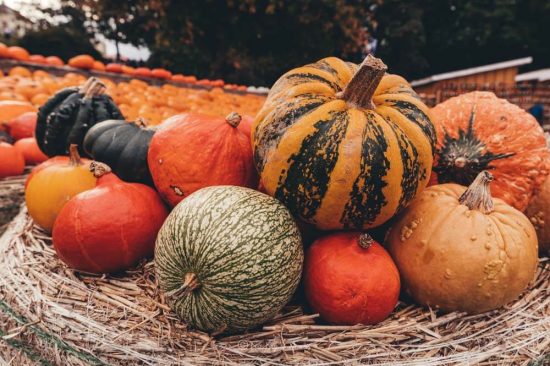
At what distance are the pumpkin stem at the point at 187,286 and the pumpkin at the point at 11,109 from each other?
3.69 meters

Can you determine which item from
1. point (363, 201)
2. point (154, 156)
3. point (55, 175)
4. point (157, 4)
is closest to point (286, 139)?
point (363, 201)

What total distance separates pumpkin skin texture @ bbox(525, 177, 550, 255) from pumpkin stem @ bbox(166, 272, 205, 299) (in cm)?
174

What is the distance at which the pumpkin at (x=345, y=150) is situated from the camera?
1329 millimetres

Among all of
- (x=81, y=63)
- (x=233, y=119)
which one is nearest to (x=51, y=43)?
(x=81, y=63)

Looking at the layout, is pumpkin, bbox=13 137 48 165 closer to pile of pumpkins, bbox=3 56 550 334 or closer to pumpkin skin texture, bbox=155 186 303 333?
pile of pumpkins, bbox=3 56 550 334

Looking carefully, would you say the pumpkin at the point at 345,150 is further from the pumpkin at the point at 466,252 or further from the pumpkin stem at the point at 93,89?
the pumpkin stem at the point at 93,89

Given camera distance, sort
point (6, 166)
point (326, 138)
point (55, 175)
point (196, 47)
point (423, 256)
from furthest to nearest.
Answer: point (196, 47) < point (6, 166) < point (55, 175) < point (423, 256) < point (326, 138)

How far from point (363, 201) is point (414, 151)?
0.26 meters

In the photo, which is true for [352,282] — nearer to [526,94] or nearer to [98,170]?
[98,170]

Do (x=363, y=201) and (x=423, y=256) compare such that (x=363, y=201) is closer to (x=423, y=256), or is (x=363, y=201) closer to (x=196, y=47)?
(x=423, y=256)

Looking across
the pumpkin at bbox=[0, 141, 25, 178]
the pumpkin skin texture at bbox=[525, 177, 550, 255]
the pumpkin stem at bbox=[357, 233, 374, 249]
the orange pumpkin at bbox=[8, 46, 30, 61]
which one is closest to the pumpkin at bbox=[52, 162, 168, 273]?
the pumpkin stem at bbox=[357, 233, 374, 249]

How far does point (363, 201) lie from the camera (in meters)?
1.38

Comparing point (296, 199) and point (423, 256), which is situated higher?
point (296, 199)

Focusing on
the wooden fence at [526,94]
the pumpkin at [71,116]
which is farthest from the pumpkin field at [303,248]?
the wooden fence at [526,94]
